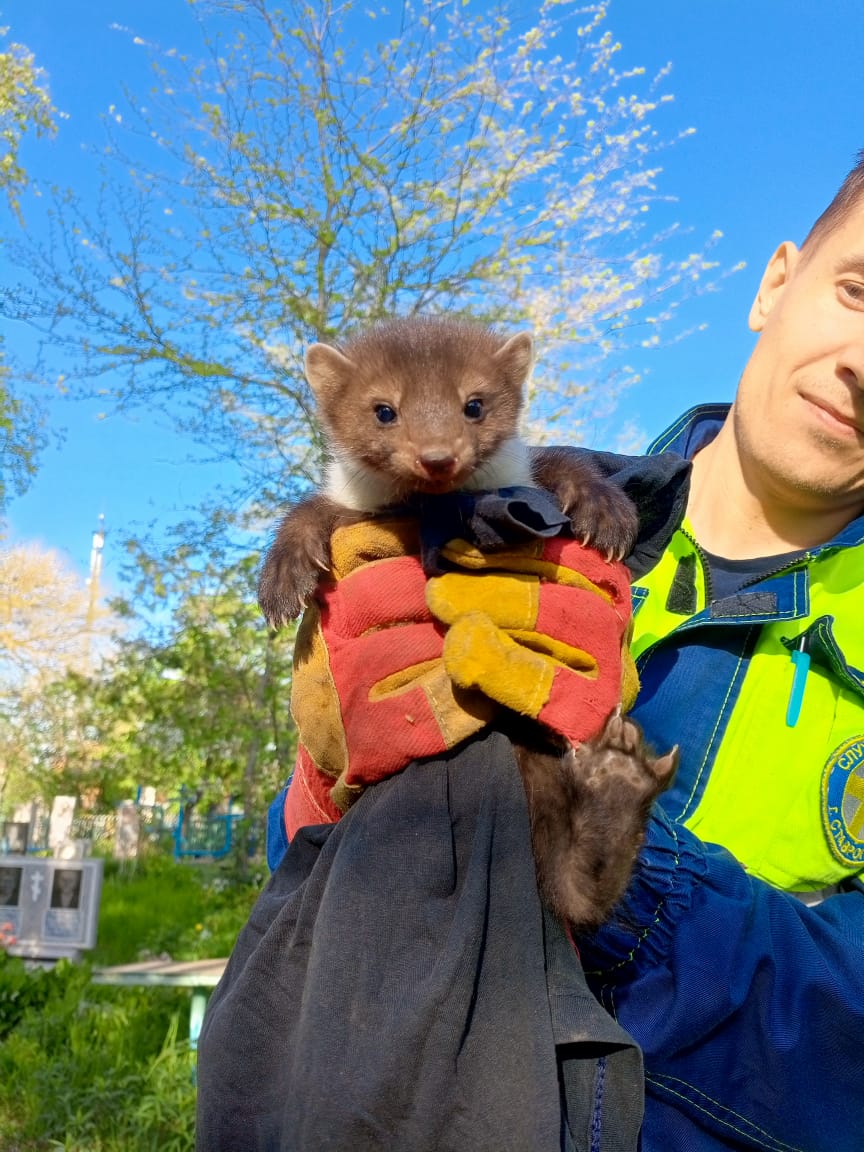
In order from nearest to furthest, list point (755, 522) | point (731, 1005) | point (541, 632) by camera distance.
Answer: point (731, 1005) < point (541, 632) < point (755, 522)

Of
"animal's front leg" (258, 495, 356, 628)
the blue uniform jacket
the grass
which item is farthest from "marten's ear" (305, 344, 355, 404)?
the grass

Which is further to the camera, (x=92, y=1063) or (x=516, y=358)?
(x=92, y=1063)

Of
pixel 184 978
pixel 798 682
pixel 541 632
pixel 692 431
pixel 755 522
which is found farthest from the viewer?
pixel 184 978

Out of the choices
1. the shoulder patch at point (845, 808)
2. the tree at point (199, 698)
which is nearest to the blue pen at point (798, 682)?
the shoulder patch at point (845, 808)

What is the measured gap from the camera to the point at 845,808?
2035 mm

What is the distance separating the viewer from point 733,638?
2.31 meters

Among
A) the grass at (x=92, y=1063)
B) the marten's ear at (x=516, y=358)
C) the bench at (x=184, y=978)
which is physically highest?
the marten's ear at (x=516, y=358)

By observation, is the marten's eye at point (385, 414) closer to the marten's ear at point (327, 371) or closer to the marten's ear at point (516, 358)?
the marten's ear at point (327, 371)

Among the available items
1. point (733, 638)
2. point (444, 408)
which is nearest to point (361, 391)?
point (444, 408)

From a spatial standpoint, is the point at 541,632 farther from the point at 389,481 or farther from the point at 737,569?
the point at 389,481

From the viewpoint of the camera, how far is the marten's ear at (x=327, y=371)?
3129mm

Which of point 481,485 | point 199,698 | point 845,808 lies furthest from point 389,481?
point 199,698

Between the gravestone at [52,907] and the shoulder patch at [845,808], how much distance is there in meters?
8.64

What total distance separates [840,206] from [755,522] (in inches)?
36.8
